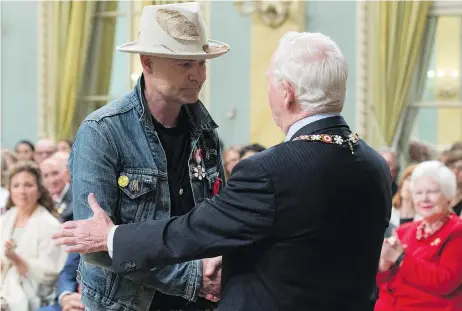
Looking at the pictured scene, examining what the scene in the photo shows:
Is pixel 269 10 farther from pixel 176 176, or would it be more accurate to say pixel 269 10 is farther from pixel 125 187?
pixel 125 187

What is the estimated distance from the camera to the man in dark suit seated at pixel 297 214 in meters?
2.19

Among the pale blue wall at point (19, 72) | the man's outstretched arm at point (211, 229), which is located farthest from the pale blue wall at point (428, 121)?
the man's outstretched arm at point (211, 229)

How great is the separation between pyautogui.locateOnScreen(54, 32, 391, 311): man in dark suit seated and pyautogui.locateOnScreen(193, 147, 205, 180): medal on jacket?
1.48ft

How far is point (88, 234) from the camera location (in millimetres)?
2432

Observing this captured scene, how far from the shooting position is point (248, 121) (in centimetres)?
884

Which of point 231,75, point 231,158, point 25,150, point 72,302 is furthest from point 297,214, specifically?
point 25,150

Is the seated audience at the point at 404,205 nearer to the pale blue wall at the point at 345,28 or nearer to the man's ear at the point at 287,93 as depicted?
the pale blue wall at the point at 345,28

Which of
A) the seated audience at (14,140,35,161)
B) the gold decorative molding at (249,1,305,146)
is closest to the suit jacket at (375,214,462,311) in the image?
the gold decorative molding at (249,1,305,146)

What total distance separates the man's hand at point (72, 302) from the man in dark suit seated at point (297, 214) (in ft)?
6.90

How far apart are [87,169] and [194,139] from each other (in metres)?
0.38

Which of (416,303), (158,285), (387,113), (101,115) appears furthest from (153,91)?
(387,113)

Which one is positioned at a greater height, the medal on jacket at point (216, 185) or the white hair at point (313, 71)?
the white hair at point (313, 71)

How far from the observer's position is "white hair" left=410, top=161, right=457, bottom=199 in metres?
4.50

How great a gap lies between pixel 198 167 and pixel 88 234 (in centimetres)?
48
